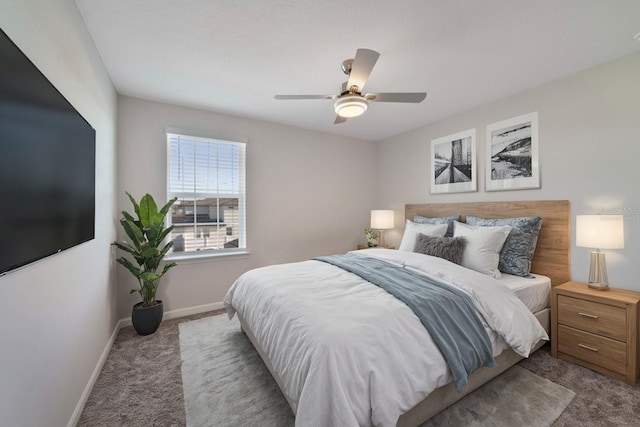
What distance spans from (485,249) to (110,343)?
3.68 meters

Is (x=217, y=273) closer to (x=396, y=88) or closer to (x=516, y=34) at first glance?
(x=396, y=88)

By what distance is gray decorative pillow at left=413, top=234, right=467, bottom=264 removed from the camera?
8.39 ft

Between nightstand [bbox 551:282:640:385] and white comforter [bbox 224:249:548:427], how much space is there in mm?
448

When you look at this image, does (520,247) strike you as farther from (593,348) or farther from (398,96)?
(398,96)

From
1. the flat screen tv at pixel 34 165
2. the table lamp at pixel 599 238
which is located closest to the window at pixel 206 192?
the flat screen tv at pixel 34 165

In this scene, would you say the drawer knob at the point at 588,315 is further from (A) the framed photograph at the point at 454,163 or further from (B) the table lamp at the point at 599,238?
(A) the framed photograph at the point at 454,163

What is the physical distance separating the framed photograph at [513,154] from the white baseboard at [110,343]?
12.4 ft

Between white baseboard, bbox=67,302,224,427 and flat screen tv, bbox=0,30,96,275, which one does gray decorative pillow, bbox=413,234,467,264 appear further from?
flat screen tv, bbox=0,30,96,275

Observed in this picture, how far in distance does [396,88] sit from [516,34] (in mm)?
1004

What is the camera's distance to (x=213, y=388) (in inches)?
72.7

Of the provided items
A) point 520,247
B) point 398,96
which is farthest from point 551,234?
point 398,96

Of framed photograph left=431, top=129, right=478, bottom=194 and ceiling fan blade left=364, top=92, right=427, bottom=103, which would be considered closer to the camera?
ceiling fan blade left=364, top=92, right=427, bottom=103

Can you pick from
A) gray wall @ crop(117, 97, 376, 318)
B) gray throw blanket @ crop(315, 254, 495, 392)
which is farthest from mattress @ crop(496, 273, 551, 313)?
gray wall @ crop(117, 97, 376, 318)

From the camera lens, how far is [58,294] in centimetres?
138
